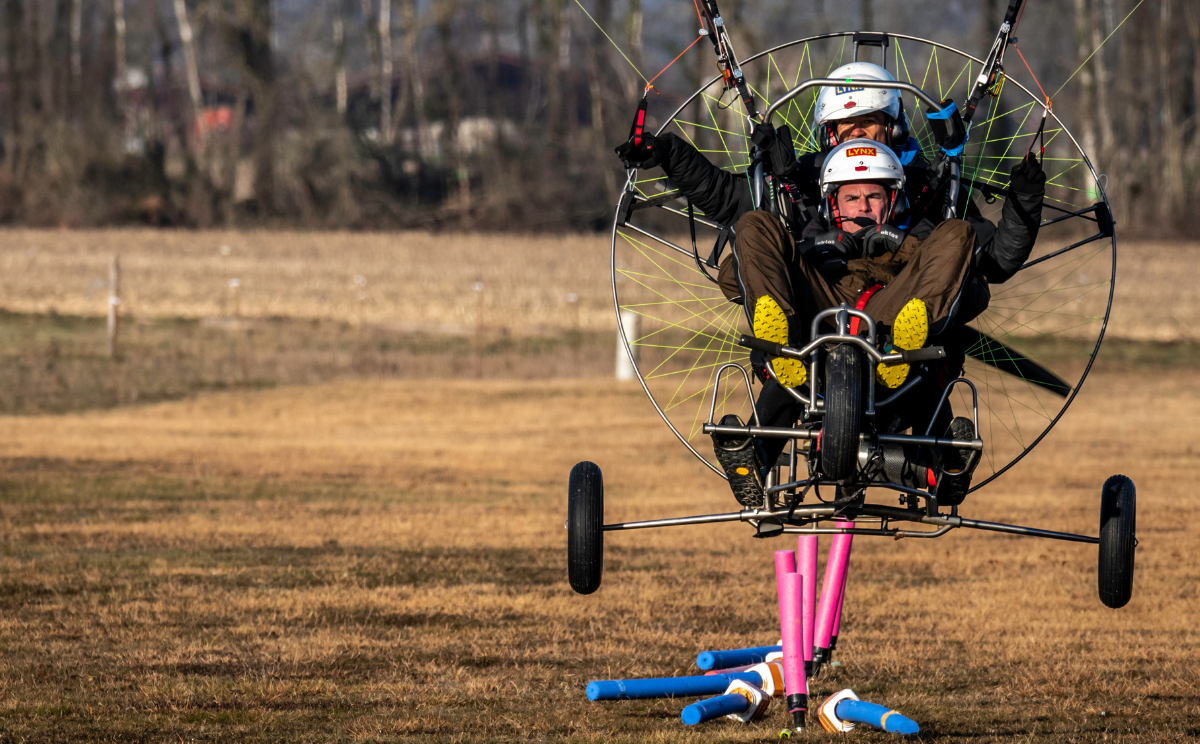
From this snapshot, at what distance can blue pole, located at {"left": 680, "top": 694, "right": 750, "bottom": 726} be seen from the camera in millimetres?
7785

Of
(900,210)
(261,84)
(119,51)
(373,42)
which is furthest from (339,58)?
(900,210)

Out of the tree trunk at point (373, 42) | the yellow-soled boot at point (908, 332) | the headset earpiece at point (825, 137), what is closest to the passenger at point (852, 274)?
the yellow-soled boot at point (908, 332)

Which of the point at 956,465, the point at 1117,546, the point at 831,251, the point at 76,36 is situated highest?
the point at 76,36

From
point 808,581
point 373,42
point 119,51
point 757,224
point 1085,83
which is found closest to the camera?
point 757,224

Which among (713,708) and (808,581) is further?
(713,708)

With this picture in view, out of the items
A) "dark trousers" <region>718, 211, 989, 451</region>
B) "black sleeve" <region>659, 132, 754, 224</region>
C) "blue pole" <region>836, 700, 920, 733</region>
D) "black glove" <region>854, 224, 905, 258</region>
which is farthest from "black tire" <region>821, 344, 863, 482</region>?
"black sleeve" <region>659, 132, 754, 224</region>

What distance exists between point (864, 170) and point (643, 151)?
1.02 meters

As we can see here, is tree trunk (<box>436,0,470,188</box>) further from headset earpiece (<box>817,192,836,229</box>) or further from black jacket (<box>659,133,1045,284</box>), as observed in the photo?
headset earpiece (<box>817,192,836,229</box>)

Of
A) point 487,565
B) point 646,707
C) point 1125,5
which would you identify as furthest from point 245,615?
point 1125,5

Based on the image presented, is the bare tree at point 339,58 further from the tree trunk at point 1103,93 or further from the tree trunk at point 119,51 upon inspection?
the tree trunk at point 1103,93

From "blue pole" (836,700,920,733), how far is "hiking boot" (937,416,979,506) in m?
1.09

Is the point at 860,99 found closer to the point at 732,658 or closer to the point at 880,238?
the point at 880,238

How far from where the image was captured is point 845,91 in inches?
311

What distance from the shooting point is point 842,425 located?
636cm
